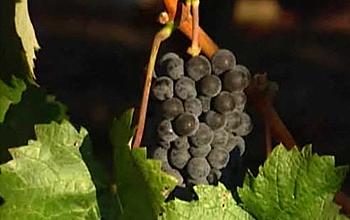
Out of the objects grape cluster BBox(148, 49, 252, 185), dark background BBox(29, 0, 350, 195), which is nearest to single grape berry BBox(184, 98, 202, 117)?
grape cluster BBox(148, 49, 252, 185)

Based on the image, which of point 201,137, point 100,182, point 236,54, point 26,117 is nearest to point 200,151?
point 201,137

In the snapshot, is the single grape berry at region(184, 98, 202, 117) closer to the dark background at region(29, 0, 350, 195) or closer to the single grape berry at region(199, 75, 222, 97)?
the single grape berry at region(199, 75, 222, 97)

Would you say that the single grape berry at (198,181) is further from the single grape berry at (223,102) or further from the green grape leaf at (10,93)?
the green grape leaf at (10,93)

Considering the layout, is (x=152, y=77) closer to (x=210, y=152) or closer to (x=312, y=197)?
(x=210, y=152)

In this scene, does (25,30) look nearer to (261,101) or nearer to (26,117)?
(26,117)

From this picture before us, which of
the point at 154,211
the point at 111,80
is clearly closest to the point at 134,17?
the point at 111,80

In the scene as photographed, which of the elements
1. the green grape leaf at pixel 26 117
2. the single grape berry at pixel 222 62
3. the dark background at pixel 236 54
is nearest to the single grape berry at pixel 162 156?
the single grape berry at pixel 222 62
